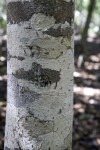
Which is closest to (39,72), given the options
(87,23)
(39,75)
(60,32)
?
(39,75)

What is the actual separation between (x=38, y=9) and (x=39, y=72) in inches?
7.9

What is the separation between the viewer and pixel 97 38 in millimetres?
9648

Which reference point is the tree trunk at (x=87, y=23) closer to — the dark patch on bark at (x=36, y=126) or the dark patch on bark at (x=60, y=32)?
the dark patch on bark at (x=60, y=32)

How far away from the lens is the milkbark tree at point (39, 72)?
0.72m

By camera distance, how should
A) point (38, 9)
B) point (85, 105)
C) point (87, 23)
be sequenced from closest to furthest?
point (38, 9)
point (85, 105)
point (87, 23)

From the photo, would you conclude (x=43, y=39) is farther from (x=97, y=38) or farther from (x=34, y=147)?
(x=97, y=38)

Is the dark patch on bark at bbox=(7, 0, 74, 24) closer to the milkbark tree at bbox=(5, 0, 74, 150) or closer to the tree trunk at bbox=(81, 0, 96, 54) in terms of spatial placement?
the milkbark tree at bbox=(5, 0, 74, 150)

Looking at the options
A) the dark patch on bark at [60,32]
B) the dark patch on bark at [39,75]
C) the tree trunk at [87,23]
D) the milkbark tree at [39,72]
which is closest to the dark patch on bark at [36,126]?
the milkbark tree at [39,72]

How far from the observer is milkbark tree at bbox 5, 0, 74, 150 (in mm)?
723

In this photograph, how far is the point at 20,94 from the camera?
0.78m

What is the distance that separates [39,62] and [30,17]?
14cm

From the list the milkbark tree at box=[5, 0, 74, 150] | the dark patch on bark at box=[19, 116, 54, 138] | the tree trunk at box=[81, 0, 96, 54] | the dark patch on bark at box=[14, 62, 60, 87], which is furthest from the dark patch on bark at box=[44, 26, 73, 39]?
the tree trunk at box=[81, 0, 96, 54]

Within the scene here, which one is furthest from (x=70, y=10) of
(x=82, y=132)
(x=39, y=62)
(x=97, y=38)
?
(x=97, y=38)

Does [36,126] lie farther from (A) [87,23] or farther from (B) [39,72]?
(A) [87,23]
